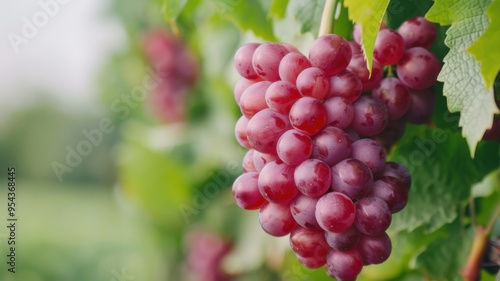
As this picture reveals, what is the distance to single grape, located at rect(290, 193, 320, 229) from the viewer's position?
0.74 m

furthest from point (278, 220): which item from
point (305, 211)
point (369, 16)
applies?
point (369, 16)

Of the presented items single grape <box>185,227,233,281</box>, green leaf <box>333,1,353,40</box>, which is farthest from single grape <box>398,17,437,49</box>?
single grape <box>185,227,233,281</box>

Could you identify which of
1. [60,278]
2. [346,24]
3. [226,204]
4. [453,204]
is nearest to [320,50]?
[346,24]

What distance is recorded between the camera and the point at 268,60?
0.79 m

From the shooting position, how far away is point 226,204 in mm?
2588

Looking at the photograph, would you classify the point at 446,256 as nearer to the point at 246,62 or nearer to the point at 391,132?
the point at 391,132

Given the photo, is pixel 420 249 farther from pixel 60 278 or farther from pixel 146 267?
pixel 60 278

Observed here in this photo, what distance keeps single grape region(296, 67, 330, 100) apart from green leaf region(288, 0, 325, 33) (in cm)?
24

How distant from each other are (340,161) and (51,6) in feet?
4.55

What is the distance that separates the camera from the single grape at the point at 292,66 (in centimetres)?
78

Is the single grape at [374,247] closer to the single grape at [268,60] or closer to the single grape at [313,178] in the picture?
the single grape at [313,178]

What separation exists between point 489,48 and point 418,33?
241 mm

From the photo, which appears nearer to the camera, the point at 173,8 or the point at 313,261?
the point at 313,261

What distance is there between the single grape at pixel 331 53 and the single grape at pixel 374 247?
19 centimetres
